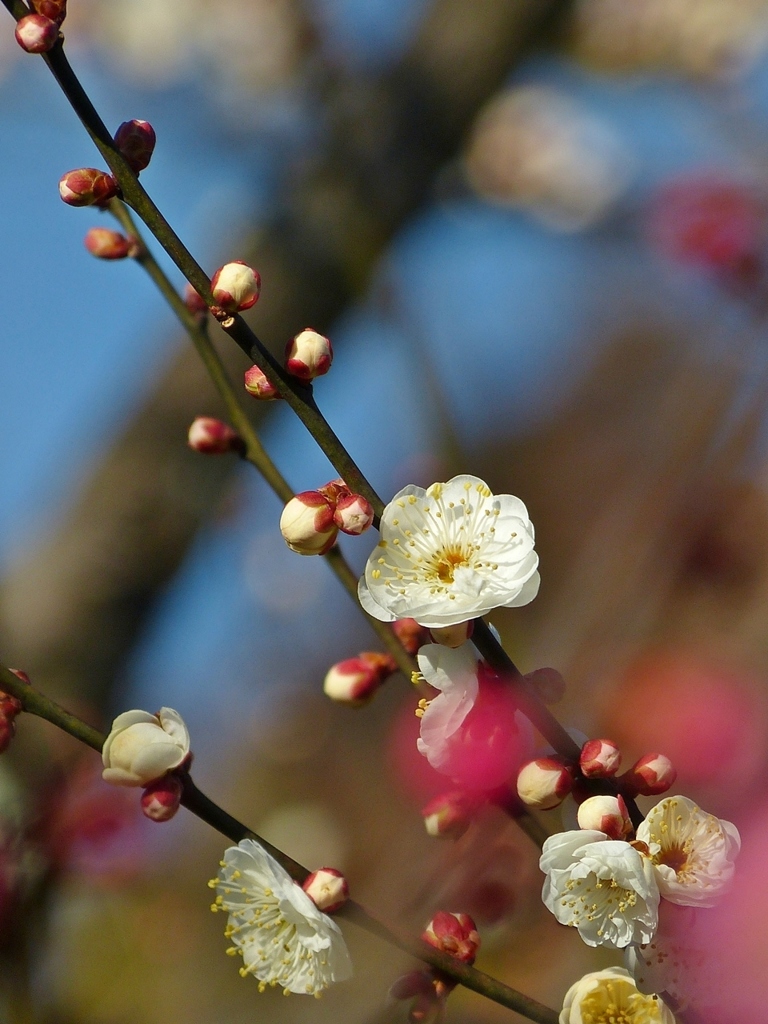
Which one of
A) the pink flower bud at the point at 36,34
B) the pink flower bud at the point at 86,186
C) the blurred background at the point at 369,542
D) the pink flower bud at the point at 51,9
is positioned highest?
the pink flower bud at the point at 51,9

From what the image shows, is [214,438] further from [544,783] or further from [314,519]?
[544,783]

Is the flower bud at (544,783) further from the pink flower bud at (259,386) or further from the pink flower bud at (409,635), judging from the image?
the pink flower bud at (259,386)

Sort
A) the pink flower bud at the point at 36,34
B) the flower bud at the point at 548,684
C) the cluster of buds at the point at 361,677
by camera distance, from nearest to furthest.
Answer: the pink flower bud at the point at 36,34 → the flower bud at the point at 548,684 → the cluster of buds at the point at 361,677

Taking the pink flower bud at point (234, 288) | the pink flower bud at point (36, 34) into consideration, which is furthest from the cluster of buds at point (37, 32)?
the pink flower bud at point (234, 288)

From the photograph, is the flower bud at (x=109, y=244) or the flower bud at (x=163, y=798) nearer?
the flower bud at (x=163, y=798)

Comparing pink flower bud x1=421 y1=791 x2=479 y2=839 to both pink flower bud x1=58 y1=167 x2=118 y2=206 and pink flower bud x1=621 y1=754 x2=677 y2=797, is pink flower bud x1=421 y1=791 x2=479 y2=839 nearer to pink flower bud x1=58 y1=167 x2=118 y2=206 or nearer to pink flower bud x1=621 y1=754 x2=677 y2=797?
pink flower bud x1=621 y1=754 x2=677 y2=797

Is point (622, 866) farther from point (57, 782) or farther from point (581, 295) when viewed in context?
point (581, 295)

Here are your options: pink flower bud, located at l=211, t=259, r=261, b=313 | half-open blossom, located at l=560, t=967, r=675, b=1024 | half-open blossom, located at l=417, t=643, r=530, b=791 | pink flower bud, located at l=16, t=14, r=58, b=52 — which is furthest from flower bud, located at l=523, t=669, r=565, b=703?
pink flower bud, located at l=16, t=14, r=58, b=52
